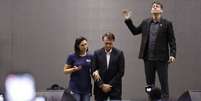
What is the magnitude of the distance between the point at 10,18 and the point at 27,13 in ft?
1.13

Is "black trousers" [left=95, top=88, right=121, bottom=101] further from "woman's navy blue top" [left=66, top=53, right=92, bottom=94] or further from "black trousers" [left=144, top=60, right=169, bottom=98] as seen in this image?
"black trousers" [left=144, top=60, right=169, bottom=98]

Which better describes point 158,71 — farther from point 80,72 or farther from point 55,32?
point 55,32

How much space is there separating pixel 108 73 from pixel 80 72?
0.40m

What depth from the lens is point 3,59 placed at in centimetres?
859

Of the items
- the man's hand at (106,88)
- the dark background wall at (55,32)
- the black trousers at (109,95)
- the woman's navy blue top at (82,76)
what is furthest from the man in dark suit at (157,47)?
the dark background wall at (55,32)

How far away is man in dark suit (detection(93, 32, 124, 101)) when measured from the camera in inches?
243

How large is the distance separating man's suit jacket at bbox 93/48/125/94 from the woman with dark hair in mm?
117

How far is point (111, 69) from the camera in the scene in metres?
6.24

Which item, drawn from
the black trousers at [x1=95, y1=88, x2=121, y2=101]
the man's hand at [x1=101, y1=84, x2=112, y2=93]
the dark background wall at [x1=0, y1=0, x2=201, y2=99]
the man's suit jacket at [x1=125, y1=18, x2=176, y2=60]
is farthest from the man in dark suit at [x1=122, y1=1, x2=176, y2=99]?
the dark background wall at [x1=0, y1=0, x2=201, y2=99]

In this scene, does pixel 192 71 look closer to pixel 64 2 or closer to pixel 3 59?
pixel 64 2

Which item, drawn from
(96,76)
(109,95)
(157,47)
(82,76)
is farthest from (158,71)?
(82,76)

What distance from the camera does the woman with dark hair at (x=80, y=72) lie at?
245 inches

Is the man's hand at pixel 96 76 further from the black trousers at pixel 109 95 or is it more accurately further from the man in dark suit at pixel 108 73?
the black trousers at pixel 109 95

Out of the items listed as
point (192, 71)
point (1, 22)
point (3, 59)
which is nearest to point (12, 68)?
point (3, 59)
